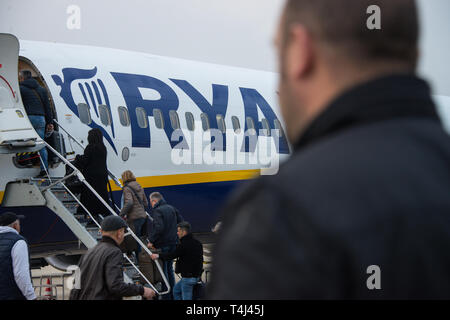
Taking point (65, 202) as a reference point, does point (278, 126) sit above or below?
above

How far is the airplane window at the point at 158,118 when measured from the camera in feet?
41.9

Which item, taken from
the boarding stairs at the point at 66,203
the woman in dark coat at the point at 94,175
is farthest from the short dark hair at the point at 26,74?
the woman in dark coat at the point at 94,175

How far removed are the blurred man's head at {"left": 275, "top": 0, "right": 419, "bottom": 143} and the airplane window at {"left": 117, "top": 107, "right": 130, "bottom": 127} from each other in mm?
10928

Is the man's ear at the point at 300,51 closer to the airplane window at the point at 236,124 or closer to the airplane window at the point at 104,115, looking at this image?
the airplane window at the point at 104,115

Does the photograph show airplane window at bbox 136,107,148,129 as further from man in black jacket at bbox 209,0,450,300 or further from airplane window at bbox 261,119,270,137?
man in black jacket at bbox 209,0,450,300

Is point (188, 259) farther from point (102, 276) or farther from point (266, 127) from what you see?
point (266, 127)

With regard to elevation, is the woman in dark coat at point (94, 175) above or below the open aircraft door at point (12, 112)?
below

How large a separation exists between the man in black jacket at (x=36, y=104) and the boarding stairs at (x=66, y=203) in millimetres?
363

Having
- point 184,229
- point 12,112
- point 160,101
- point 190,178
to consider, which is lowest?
point 184,229

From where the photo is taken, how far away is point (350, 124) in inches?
55.6

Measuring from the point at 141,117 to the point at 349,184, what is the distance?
11.5m

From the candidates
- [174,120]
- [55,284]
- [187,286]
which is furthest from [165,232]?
[55,284]

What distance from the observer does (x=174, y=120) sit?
1310 centimetres
